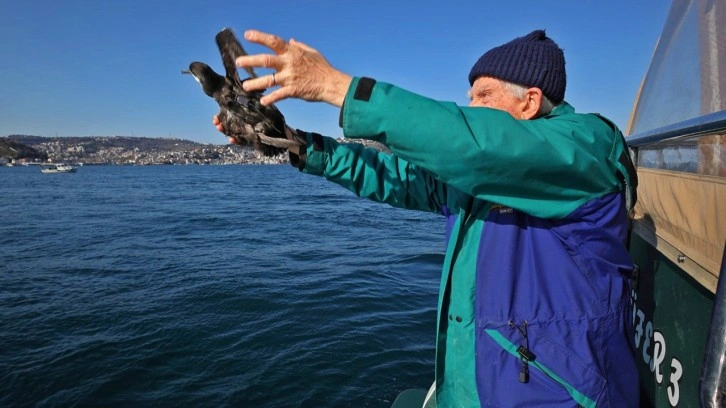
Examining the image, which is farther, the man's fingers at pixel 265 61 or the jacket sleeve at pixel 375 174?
the jacket sleeve at pixel 375 174

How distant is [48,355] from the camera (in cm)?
789

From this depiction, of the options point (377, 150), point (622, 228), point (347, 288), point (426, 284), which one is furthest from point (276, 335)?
point (622, 228)

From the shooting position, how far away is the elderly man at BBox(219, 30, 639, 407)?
164cm

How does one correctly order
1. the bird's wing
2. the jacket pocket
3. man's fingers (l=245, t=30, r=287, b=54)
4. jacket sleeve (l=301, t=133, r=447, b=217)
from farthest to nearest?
jacket sleeve (l=301, t=133, r=447, b=217) < the bird's wing < the jacket pocket < man's fingers (l=245, t=30, r=287, b=54)

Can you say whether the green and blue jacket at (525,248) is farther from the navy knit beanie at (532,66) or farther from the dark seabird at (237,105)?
the dark seabird at (237,105)

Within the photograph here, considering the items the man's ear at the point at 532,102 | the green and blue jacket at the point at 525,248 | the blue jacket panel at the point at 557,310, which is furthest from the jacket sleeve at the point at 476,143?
the man's ear at the point at 532,102

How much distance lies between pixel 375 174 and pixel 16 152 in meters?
225

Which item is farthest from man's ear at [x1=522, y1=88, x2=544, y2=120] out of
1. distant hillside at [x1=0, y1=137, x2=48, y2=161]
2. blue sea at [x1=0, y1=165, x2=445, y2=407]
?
distant hillside at [x1=0, y1=137, x2=48, y2=161]

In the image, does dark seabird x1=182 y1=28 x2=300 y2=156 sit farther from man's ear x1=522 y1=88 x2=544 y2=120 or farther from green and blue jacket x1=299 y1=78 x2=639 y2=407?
man's ear x1=522 y1=88 x2=544 y2=120

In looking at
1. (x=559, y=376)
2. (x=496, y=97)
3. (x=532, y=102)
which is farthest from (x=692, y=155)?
(x=559, y=376)

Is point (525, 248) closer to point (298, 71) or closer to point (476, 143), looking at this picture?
point (476, 143)

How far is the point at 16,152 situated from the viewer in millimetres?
173625

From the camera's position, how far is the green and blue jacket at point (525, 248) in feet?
5.36

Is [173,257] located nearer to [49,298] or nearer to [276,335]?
[49,298]
